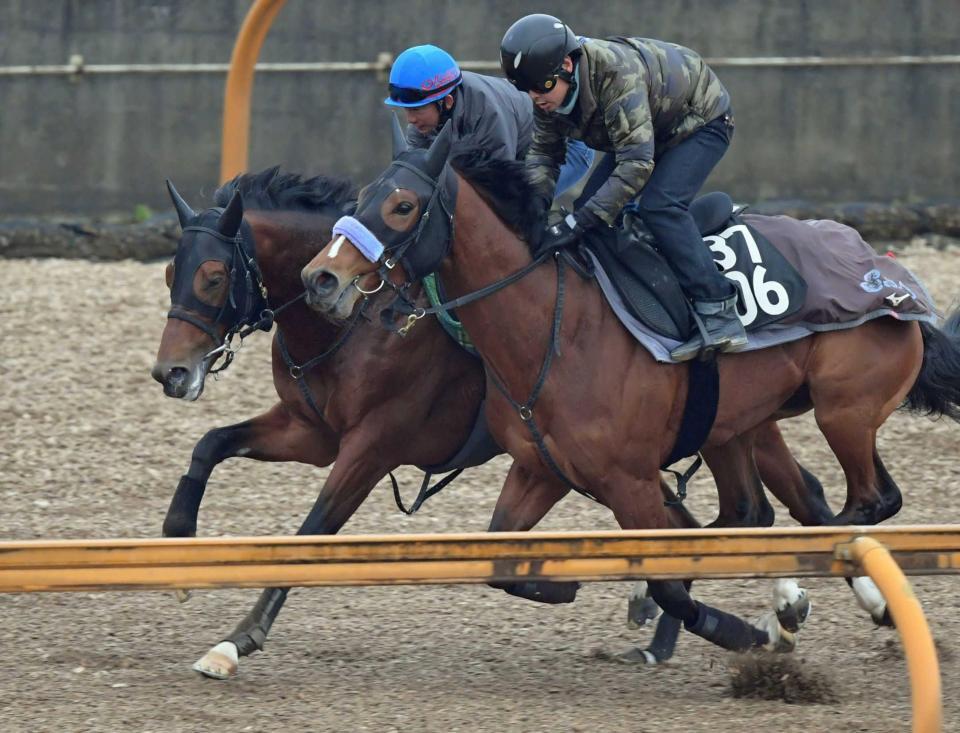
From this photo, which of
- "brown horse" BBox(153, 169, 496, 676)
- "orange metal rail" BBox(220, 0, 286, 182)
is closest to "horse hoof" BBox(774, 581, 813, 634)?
"brown horse" BBox(153, 169, 496, 676)

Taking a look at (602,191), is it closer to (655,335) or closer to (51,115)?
(655,335)

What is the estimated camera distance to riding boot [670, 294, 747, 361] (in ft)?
18.0

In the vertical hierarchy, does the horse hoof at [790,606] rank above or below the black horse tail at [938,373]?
below

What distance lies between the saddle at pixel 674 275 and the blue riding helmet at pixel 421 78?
2.74 feet

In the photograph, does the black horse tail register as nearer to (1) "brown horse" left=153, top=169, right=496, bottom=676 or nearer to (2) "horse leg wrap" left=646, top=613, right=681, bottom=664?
(2) "horse leg wrap" left=646, top=613, right=681, bottom=664

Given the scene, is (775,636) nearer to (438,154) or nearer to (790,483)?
(790,483)

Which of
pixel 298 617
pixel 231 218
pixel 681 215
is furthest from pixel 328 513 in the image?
pixel 681 215

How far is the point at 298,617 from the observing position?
6.54 m

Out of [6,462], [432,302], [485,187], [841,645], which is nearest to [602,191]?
[485,187]

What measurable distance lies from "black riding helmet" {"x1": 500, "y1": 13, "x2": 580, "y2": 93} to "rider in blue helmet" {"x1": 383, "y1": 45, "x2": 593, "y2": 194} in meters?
0.36

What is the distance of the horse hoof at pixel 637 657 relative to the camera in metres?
5.92

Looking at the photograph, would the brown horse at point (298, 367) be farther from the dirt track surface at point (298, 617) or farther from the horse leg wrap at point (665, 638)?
the horse leg wrap at point (665, 638)

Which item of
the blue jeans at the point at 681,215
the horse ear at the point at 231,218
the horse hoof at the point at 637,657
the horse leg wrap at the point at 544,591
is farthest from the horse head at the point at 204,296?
the horse hoof at the point at 637,657

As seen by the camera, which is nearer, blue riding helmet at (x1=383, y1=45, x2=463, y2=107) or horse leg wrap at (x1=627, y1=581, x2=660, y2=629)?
blue riding helmet at (x1=383, y1=45, x2=463, y2=107)
